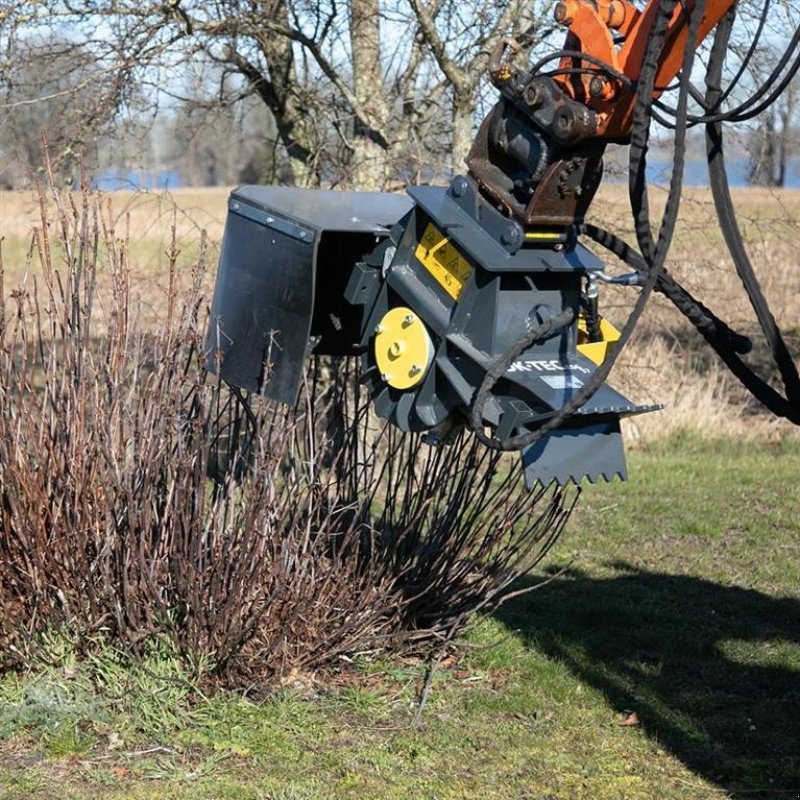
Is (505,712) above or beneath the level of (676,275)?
beneath

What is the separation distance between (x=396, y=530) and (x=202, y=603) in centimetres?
110

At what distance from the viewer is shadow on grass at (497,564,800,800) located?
5238mm

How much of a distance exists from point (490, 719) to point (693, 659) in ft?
4.32

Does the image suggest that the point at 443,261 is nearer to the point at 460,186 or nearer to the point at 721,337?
the point at 460,186

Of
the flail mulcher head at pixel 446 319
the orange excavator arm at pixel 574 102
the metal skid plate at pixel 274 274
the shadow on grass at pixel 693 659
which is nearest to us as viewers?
the orange excavator arm at pixel 574 102

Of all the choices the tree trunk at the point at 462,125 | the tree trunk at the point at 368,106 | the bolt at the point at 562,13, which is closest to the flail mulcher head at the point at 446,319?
the bolt at the point at 562,13

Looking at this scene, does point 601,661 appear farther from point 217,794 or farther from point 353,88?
point 353,88

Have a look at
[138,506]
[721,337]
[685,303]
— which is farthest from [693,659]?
[138,506]

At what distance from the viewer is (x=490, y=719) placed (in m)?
5.46

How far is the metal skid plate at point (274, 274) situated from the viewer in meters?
4.66

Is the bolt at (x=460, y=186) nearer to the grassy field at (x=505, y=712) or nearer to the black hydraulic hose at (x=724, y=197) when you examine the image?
the black hydraulic hose at (x=724, y=197)

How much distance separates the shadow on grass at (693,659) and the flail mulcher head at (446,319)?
5.28ft

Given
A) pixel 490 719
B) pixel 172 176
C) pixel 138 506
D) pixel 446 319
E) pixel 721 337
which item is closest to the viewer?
pixel 446 319

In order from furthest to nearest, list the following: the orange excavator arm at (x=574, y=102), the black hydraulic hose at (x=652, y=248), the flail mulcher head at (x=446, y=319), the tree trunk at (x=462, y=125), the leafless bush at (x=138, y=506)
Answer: the tree trunk at (x=462, y=125) → the leafless bush at (x=138, y=506) → the flail mulcher head at (x=446, y=319) → the orange excavator arm at (x=574, y=102) → the black hydraulic hose at (x=652, y=248)
